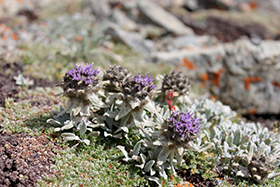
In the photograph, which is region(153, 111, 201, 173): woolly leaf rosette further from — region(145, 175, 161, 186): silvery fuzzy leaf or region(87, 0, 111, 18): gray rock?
region(87, 0, 111, 18): gray rock

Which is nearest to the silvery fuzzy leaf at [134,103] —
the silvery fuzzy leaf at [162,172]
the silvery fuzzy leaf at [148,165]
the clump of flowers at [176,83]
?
the silvery fuzzy leaf at [148,165]

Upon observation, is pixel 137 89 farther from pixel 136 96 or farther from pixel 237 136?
pixel 237 136

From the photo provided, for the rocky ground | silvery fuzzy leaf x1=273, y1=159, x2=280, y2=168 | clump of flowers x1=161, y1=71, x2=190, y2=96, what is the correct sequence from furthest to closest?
the rocky ground < clump of flowers x1=161, y1=71, x2=190, y2=96 < silvery fuzzy leaf x1=273, y1=159, x2=280, y2=168

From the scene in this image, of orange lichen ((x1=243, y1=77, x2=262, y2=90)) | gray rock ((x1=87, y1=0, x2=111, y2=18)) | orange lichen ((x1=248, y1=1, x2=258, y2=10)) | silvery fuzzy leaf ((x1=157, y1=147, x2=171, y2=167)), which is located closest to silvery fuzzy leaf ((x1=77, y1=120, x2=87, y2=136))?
silvery fuzzy leaf ((x1=157, y1=147, x2=171, y2=167))

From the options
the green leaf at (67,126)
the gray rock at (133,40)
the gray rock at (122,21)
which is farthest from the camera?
the gray rock at (122,21)

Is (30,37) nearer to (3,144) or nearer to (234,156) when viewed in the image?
(3,144)

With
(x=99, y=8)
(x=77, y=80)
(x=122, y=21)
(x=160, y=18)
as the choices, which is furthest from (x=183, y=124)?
(x=99, y=8)

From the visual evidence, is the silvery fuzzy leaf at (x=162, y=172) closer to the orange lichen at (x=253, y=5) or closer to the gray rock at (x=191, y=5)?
the gray rock at (x=191, y=5)
